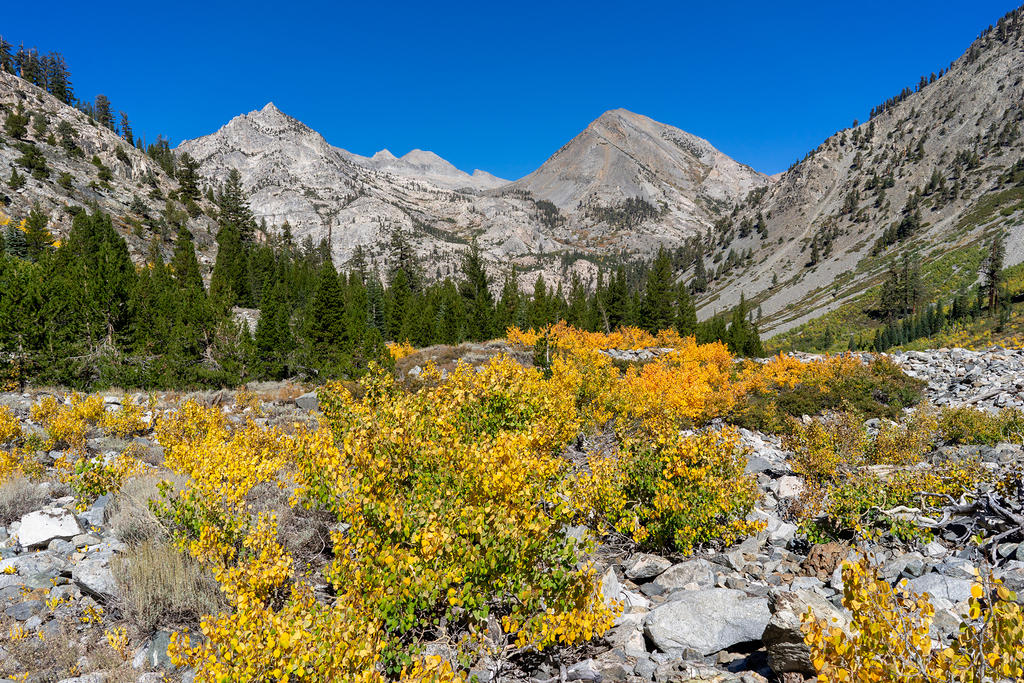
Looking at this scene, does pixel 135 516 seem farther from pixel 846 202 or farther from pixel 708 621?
pixel 846 202

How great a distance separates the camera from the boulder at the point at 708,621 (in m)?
5.73

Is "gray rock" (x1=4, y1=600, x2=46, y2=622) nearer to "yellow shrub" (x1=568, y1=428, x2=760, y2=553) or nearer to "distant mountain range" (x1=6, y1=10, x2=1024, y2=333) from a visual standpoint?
"yellow shrub" (x1=568, y1=428, x2=760, y2=553)

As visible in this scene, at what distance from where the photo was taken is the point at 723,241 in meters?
175

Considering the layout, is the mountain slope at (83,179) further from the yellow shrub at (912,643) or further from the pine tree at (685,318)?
the yellow shrub at (912,643)

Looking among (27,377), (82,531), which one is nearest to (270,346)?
(27,377)

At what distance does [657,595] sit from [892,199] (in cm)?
17234

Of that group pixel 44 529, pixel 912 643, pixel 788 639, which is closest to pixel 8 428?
pixel 44 529

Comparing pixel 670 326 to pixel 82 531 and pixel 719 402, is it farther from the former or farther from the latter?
pixel 82 531

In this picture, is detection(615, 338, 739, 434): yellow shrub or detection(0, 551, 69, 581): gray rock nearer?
detection(0, 551, 69, 581): gray rock

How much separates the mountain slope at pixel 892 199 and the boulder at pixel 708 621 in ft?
307

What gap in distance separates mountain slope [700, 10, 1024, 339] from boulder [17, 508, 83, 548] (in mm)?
97826

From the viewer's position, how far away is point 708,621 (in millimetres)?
5957

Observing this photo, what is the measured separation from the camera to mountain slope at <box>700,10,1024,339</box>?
98.2 metres

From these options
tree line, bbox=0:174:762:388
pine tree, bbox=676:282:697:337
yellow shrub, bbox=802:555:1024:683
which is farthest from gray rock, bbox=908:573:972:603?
pine tree, bbox=676:282:697:337
